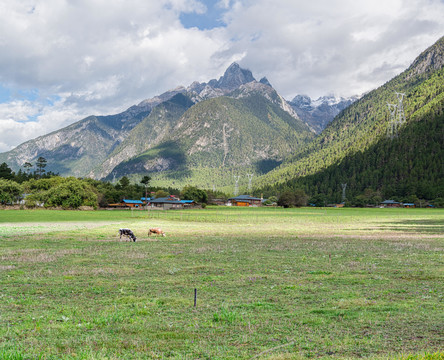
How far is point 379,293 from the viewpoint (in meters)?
14.7

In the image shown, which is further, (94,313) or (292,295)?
(292,295)

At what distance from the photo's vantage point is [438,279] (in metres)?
17.4

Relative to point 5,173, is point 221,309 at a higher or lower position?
lower

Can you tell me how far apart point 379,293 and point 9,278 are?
16.9 meters

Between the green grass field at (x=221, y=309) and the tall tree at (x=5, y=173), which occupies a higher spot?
the tall tree at (x=5, y=173)

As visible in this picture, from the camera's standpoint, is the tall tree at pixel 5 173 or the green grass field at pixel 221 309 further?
the tall tree at pixel 5 173

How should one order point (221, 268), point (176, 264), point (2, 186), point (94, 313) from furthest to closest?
point (2, 186) < point (176, 264) < point (221, 268) < point (94, 313)

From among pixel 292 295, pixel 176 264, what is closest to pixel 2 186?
pixel 176 264

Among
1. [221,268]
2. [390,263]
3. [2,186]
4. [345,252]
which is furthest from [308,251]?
[2,186]

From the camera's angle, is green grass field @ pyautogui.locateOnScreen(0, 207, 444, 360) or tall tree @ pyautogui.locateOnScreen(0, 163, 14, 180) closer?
green grass field @ pyautogui.locateOnScreen(0, 207, 444, 360)

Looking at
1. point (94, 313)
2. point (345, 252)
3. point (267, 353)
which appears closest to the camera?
point (267, 353)

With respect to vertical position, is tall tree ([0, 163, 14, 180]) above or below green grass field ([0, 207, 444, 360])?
above

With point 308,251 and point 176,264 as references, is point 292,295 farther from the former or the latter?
point 308,251

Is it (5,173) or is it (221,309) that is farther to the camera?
(5,173)
